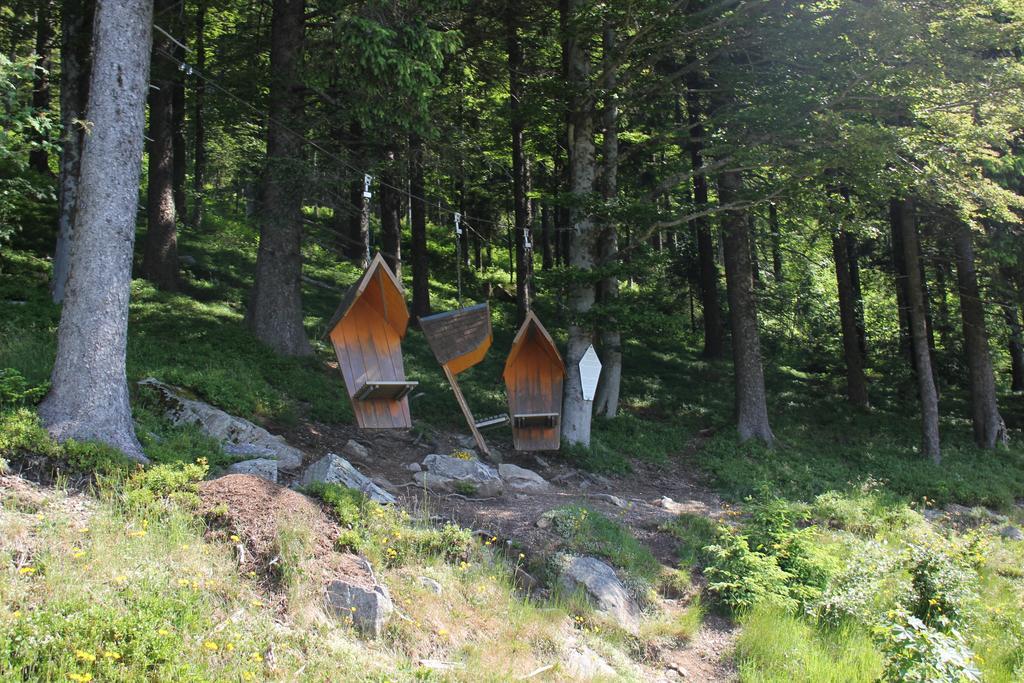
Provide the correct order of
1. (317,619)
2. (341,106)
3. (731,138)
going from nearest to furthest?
(317,619) < (341,106) < (731,138)

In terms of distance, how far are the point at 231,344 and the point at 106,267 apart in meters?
5.77

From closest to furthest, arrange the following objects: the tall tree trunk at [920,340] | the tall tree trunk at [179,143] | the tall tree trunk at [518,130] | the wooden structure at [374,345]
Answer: the wooden structure at [374,345] < the tall tree trunk at [518,130] < the tall tree trunk at [920,340] < the tall tree trunk at [179,143]

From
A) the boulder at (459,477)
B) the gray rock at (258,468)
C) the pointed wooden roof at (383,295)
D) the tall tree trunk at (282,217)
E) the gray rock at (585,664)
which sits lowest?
the gray rock at (585,664)

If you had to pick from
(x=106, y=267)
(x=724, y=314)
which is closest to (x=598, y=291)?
(x=724, y=314)

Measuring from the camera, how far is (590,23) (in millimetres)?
12797

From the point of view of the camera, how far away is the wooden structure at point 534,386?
1260 centimetres

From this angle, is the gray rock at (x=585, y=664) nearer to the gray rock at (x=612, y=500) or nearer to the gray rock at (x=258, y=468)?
the gray rock at (x=258, y=468)

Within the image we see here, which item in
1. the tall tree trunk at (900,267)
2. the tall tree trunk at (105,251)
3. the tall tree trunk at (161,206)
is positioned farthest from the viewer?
the tall tree trunk at (900,267)

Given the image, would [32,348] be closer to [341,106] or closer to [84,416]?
[84,416]

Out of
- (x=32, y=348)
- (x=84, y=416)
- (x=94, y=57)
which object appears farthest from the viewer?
(x=32, y=348)

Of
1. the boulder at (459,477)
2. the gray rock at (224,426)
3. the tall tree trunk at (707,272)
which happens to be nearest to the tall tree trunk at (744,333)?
the tall tree trunk at (707,272)

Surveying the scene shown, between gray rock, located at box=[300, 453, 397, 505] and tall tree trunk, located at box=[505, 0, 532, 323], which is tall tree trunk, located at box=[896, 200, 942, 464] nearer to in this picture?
tall tree trunk, located at box=[505, 0, 532, 323]

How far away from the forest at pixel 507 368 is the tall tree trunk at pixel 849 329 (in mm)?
93

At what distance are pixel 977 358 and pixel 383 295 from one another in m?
13.3
